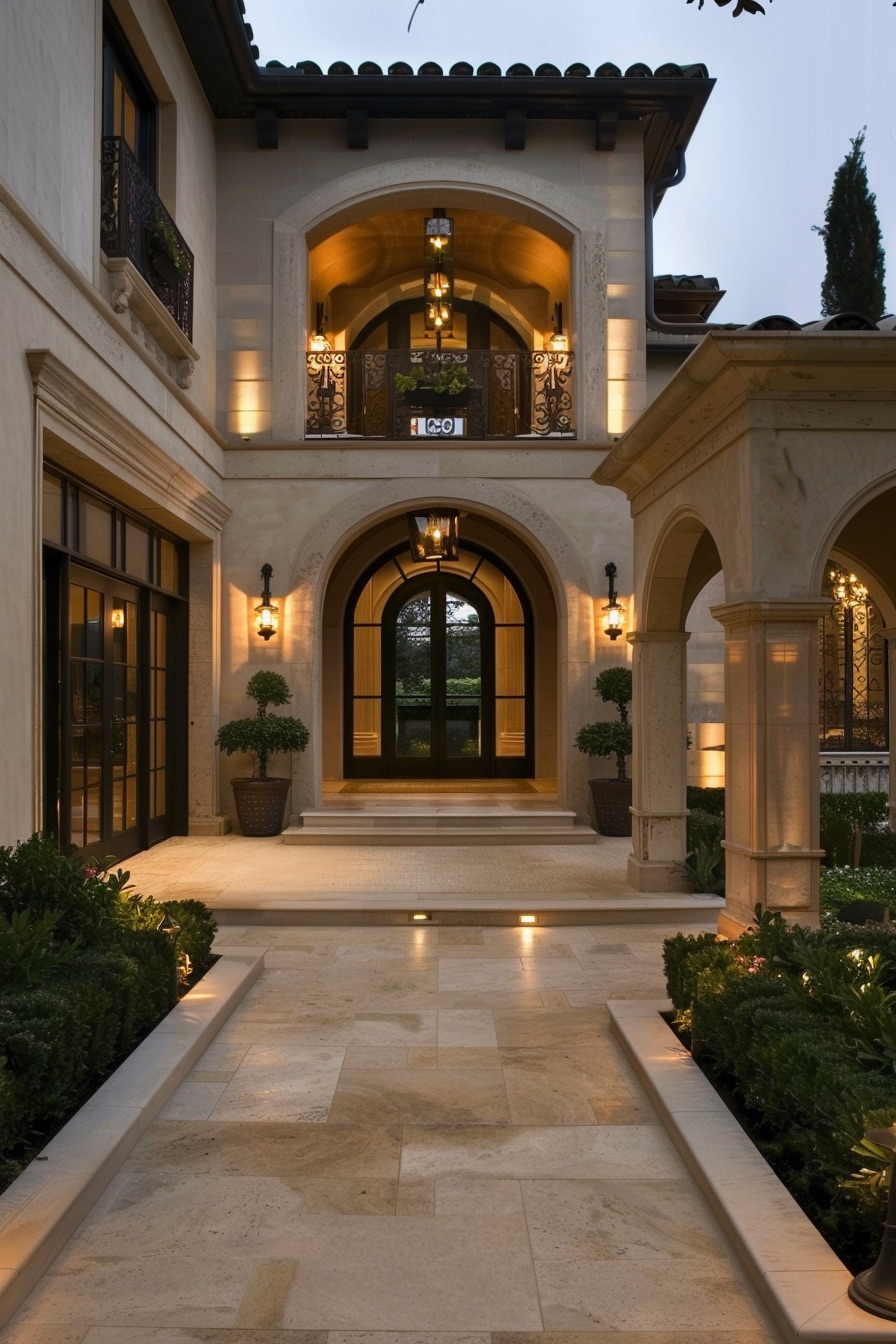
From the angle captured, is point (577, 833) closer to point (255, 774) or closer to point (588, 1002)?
point (255, 774)

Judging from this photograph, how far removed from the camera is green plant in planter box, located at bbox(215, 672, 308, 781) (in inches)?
525

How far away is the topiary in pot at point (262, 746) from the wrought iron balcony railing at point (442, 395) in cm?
369

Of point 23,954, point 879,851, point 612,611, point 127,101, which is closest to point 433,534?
point 612,611

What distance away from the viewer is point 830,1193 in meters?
3.78

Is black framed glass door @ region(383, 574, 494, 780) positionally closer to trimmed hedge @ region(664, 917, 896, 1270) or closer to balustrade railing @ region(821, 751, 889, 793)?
balustrade railing @ region(821, 751, 889, 793)

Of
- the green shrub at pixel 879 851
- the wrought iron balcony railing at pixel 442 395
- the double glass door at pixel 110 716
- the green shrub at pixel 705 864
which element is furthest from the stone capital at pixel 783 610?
the wrought iron balcony railing at pixel 442 395

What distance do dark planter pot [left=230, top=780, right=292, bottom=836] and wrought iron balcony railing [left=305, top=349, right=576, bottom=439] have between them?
4787 millimetres

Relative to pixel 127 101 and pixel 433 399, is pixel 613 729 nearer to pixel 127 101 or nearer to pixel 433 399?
pixel 433 399

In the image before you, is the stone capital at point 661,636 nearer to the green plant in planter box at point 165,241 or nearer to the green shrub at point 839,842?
the green shrub at point 839,842

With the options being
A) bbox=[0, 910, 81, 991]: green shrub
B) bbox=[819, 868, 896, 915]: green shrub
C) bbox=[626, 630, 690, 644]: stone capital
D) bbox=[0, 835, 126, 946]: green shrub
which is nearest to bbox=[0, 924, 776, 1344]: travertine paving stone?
bbox=[0, 910, 81, 991]: green shrub

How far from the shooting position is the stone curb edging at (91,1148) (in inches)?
135

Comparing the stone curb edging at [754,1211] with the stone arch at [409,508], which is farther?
the stone arch at [409,508]

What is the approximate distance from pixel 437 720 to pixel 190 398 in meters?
7.78

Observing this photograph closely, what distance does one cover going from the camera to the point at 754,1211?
12.3 feet
